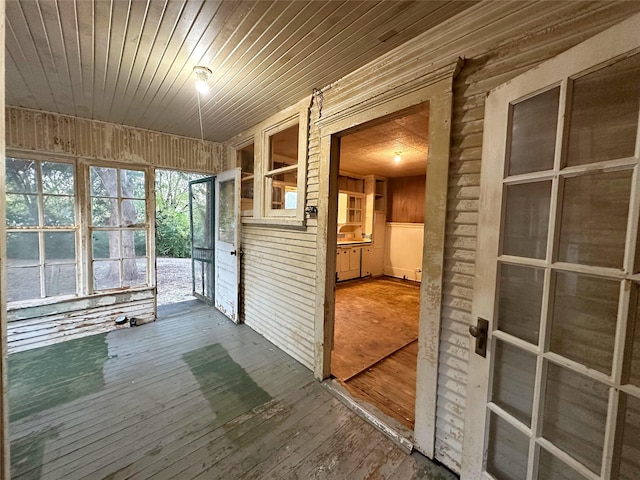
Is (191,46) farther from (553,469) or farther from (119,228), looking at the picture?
(553,469)

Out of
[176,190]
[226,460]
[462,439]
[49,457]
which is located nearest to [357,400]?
[462,439]

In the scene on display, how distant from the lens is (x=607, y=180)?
876 mm

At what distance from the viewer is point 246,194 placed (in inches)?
142

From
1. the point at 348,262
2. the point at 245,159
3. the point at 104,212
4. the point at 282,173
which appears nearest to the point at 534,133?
the point at 282,173

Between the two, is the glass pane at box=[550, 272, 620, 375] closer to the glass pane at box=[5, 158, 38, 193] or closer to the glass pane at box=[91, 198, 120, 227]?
the glass pane at box=[91, 198, 120, 227]

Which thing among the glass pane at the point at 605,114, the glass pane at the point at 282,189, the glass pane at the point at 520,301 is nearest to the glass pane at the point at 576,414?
the glass pane at the point at 520,301

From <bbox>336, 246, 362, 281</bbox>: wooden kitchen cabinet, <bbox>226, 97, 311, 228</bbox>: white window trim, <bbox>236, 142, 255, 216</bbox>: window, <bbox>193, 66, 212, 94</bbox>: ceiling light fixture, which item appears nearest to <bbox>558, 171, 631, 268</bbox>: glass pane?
<bbox>226, 97, 311, 228</bbox>: white window trim

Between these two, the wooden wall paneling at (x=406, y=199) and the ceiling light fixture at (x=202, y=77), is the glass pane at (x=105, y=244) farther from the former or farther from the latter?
the wooden wall paneling at (x=406, y=199)

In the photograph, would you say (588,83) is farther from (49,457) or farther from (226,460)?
(49,457)

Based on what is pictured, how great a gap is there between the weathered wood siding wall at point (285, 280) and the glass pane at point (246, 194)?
283 millimetres

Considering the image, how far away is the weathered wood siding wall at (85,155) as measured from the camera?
274 cm

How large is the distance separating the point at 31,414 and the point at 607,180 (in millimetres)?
3571

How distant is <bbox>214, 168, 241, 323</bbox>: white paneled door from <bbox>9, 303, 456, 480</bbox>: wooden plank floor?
3.11 ft

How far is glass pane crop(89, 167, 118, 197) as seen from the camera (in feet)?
10.6
